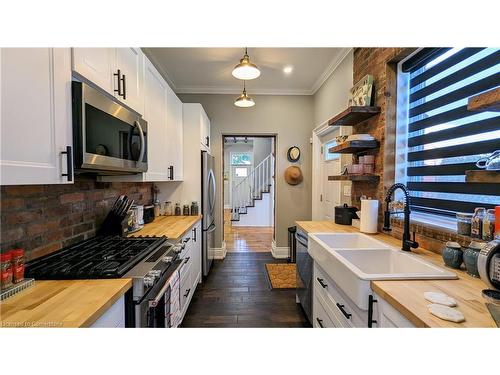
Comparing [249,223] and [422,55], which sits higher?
[422,55]

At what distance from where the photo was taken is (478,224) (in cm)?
117

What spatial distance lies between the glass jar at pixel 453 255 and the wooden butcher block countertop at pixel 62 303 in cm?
158

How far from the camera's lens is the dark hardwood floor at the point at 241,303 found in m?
2.32

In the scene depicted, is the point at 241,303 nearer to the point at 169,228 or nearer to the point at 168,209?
the point at 169,228

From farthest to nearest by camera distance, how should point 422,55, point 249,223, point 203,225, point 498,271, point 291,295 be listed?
point 249,223, point 203,225, point 291,295, point 422,55, point 498,271

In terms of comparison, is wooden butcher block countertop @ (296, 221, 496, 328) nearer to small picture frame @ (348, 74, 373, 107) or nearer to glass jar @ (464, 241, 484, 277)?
glass jar @ (464, 241, 484, 277)

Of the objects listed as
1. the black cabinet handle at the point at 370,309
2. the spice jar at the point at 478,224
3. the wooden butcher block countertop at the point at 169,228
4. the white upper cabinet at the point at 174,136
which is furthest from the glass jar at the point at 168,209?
the spice jar at the point at 478,224

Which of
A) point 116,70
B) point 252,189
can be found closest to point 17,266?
point 116,70

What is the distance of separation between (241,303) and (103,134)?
2.22 meters
